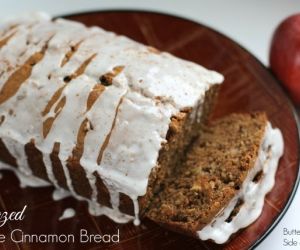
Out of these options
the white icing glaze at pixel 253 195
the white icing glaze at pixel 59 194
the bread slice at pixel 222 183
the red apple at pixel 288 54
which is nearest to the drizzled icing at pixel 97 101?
the white icing glaze at pixel 59 194

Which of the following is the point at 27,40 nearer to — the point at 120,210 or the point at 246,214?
the point at 120,210

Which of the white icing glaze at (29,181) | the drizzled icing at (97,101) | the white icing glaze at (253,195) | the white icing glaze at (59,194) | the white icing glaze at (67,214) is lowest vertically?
the white icing glaze at (67,214)

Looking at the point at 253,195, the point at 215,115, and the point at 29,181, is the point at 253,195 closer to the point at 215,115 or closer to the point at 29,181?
the point at 215,115

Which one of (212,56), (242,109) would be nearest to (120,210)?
(242,109)

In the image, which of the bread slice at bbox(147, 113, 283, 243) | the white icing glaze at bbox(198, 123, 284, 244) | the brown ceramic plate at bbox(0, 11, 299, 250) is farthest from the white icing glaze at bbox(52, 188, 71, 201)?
the white icing glaze at bbox(198, 123, 284, 244)

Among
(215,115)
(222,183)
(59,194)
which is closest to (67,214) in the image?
(59,194)

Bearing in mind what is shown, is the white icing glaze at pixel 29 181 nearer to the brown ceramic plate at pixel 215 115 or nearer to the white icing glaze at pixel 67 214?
the brown ceramic plate at pixel 215 115
